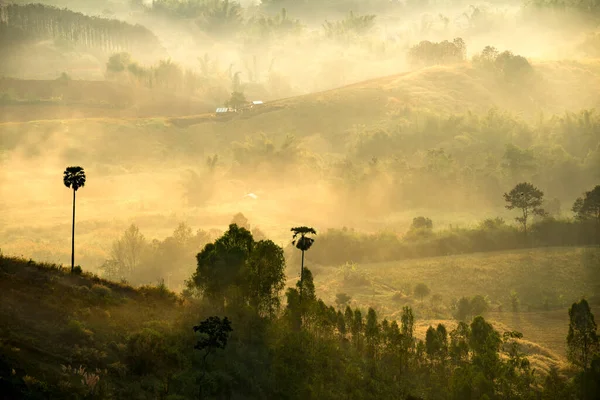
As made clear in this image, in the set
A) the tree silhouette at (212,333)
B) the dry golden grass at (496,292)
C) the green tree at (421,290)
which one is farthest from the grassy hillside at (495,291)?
the tree silhouette at (212,333)

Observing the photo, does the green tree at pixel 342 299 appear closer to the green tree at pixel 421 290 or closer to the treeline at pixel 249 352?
the green tree at pixel 421 290

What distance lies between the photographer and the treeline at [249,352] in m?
64.9

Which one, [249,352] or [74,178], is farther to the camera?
[74,178]

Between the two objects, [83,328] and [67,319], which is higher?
[67,319]

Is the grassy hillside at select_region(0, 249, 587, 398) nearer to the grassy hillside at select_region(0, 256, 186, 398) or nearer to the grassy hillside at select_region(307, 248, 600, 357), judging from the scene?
the grassy hillside at select_region(0, 256, 186, 398)

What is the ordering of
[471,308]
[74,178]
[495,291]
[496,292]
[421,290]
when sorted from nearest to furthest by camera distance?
[74,178] < [471,308] < [421,290] < [496,292] < [495,291]

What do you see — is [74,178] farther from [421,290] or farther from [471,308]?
[421,290]

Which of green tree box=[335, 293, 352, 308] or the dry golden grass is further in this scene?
green tree box=[335, 293, 352, 308]

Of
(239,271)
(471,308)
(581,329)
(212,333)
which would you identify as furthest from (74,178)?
(471,308)

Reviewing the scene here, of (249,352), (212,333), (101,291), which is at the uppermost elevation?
(101,291)

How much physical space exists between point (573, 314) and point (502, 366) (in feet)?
74.4

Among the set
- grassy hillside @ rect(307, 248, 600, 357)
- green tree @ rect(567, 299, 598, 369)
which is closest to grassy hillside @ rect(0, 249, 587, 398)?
green tree @ rect(567, 299, 598, 369)

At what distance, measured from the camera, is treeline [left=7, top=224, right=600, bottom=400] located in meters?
64.9

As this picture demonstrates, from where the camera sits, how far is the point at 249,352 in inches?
3324
